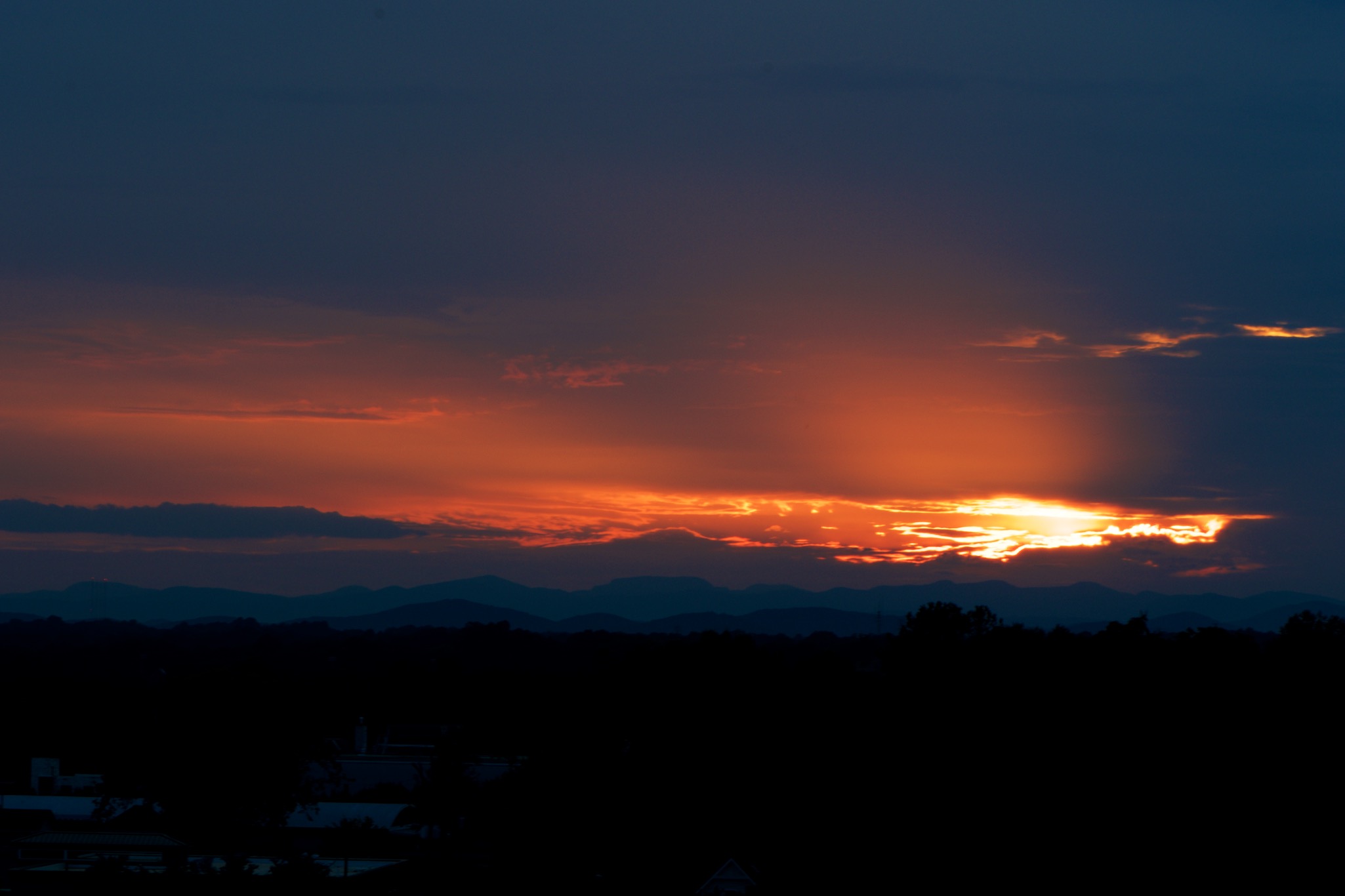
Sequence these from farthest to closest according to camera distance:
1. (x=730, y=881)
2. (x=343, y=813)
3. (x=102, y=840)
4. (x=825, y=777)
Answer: (x=343, y=813)
(x=102, y=840)
(x=825, y=777)
(x=730, y=881)

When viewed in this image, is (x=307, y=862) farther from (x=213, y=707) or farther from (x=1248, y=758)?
(x=1248, y=758)

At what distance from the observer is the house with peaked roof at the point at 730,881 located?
3434cm

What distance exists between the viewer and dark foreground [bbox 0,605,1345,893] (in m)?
31.9

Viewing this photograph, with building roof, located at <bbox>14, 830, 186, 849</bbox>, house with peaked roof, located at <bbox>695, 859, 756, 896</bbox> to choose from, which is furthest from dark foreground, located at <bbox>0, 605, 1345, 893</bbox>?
building roof, located at <bbox>14, 830, 186, 849</bbox>

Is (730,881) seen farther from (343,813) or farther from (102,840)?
(343,813)

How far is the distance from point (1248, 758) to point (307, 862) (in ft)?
84.4

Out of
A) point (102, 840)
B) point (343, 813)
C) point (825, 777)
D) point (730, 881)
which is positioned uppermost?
point (825, 777)

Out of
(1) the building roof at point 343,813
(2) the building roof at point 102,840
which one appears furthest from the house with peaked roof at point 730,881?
(1) the building roof at point 343,813

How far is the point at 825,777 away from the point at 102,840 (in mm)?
24945

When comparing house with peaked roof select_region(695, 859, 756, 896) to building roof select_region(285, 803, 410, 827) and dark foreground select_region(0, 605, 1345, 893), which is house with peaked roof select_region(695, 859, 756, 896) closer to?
dark foreground select_region(0, 605, 1345, 893)

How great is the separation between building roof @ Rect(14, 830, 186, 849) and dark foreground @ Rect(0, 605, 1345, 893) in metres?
2.12

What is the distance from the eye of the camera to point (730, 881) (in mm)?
34594

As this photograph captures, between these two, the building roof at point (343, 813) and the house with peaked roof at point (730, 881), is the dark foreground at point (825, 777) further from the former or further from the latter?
the building roof at point (343, 813)

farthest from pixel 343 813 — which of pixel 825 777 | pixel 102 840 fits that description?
pixel 825 777
